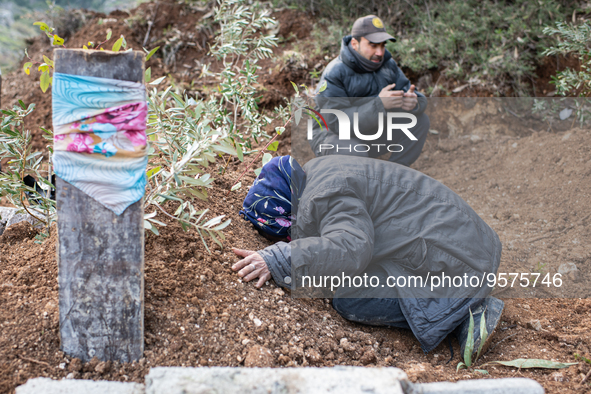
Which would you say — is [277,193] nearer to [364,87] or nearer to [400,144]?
[364,87]

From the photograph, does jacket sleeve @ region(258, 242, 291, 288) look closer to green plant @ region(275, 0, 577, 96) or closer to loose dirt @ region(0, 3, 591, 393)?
loose dirt @ region(0, 3, 591, 393)

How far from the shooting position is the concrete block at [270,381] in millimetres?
1296

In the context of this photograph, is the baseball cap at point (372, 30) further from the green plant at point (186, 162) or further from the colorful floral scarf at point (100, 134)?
the colorful floral scarf at point (100, 134)

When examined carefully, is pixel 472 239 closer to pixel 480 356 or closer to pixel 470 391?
pixel 480 356

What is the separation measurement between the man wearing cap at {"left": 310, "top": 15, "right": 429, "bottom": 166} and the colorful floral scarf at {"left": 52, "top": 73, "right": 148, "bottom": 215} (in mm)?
2913

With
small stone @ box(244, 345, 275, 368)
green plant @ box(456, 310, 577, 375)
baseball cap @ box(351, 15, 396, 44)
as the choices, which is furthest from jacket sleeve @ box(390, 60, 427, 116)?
small stone @ box(244, 345, 275, 368)

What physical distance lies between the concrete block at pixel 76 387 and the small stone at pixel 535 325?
2.04 meters

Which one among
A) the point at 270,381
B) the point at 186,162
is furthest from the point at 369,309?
the point at 186,162

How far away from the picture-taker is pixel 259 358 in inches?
67.5

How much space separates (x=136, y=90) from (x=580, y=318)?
8.46 feet

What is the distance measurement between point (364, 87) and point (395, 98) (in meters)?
0.36

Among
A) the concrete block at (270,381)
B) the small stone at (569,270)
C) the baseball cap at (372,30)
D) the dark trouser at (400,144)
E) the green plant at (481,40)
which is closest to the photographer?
the concrete block at (270,381)

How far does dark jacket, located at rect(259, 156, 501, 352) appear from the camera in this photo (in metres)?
2.17

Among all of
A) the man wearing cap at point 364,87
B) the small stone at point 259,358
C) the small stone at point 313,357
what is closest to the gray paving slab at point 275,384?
the small stone at point 259,358
